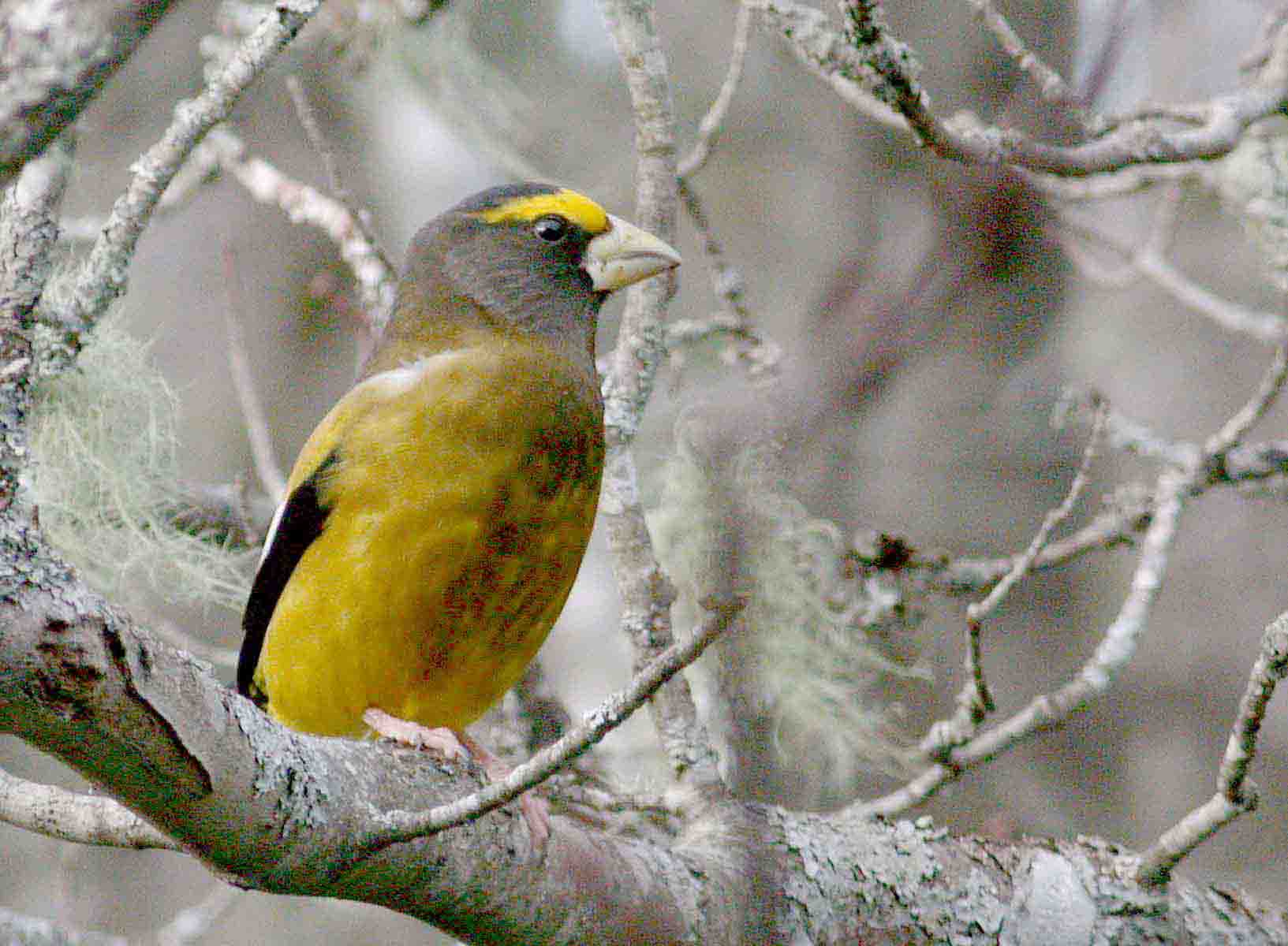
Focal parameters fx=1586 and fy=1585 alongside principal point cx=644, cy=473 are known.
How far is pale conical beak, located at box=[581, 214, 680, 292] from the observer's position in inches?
134

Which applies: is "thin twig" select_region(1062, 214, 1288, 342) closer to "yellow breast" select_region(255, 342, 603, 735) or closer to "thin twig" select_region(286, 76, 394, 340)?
"thin twig" select_region(286, 76, 394, 340)

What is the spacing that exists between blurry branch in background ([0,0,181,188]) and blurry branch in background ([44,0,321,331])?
1.70m

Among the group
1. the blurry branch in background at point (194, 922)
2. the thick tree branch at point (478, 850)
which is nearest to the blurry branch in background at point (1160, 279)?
the thick tree branch at point (478, 850)

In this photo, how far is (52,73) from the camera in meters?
0.99

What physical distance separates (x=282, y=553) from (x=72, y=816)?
91 cm

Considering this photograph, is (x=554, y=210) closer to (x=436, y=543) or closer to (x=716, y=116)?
(x=716, y=116)

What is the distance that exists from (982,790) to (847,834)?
2350 millimetres

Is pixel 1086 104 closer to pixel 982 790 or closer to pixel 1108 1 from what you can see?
pixel 1108 1

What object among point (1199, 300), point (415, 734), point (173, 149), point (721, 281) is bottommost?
point (415, 734)

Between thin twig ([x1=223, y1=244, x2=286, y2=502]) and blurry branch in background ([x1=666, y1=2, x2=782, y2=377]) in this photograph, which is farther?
thin twig ([x1=223, y1=244, x2=286, y2=502])

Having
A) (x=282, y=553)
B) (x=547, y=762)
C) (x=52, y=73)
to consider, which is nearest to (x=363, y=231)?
(x=282, y=553)

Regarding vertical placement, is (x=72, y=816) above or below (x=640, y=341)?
→ below

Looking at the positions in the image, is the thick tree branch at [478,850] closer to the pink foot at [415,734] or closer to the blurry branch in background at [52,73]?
the pink foot at [415,734]

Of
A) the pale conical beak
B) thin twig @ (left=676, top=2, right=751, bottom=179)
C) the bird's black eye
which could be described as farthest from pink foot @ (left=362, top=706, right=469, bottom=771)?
thin twig @ (left=676, top=2, right=751, bottom=179)
